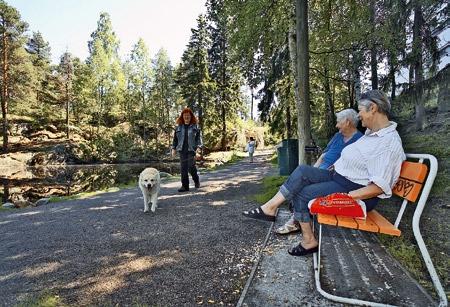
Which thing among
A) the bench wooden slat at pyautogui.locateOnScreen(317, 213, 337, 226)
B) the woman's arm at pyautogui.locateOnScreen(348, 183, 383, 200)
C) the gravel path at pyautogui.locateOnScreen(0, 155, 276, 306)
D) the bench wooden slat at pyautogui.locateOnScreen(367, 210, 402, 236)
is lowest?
the gravel path at pyautogui.locateOnScreen(0, 155, 276, 306)

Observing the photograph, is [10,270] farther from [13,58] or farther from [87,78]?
[87,78]

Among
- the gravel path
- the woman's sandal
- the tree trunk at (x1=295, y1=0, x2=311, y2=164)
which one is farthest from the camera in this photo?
the tree trunk at (x1=295, y1=0, x2=311, y2=164)

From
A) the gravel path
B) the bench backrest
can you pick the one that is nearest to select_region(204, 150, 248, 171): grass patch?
the gravel path

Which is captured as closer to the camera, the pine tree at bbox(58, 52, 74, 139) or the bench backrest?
the bench backrest

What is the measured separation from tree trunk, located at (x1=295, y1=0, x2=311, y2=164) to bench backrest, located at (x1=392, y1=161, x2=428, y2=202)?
2.72m

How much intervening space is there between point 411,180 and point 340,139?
1.52 m

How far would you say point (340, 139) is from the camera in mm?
4125

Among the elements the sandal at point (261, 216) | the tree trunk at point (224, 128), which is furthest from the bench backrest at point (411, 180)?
the tree trunk at point (224, 128)

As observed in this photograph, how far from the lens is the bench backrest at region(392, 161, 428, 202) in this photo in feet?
8.34

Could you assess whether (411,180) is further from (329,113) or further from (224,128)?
(224,128)

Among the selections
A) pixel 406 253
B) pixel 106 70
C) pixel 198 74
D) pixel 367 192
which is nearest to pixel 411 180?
pixel 367 192

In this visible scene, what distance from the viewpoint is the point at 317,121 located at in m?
24.3

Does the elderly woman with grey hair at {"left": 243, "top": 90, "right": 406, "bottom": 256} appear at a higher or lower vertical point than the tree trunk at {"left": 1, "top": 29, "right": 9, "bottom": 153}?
lower

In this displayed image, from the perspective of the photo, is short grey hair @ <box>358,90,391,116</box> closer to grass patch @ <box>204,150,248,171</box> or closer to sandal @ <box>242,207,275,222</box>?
sandal @ <box>242,207,275,222</box>
